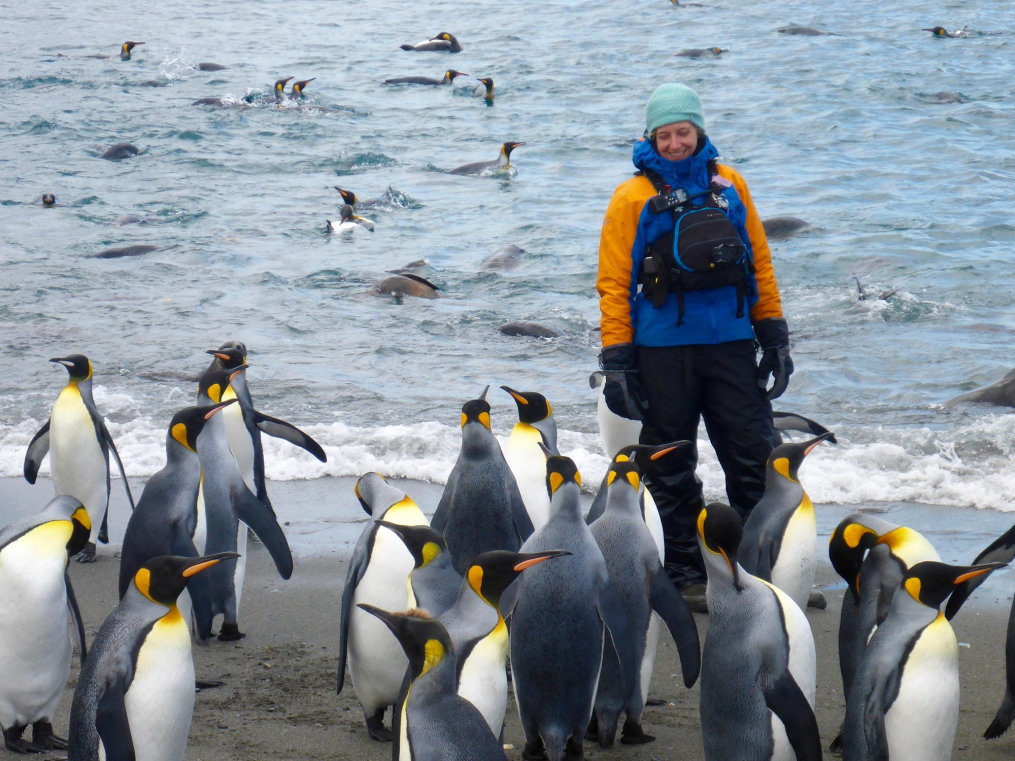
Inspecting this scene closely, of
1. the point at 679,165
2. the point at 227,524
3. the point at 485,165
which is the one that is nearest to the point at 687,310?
the point at 679,165

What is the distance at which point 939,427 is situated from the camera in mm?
7344

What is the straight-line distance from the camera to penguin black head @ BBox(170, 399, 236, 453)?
4070 mm

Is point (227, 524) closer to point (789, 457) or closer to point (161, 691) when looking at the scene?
point (161, 691)

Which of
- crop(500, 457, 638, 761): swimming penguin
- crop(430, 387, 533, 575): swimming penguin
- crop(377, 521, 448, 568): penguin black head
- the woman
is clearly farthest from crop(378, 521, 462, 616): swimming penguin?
the woman

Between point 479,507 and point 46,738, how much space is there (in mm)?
1633

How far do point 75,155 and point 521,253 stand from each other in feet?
31.4

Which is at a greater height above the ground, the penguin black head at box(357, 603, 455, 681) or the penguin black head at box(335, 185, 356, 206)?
the penguin black head at box(357, 603, 455, 681)

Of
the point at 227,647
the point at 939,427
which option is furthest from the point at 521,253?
the point at 227,647

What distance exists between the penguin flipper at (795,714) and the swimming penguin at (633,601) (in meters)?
0.38

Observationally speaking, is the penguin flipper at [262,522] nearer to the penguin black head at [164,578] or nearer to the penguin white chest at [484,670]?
the penguin black head at [164,578]

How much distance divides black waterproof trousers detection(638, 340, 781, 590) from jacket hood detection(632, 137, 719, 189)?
2.10 feet

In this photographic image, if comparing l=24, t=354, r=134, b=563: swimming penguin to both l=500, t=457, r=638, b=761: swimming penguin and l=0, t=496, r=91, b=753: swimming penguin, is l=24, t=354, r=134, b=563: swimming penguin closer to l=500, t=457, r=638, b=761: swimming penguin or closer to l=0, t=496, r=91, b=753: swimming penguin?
l=0, t=496, r=91, b=753: swimming penguin

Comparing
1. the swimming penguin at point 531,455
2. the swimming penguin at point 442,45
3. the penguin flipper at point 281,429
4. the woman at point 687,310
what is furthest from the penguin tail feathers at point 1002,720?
the swimming penguin at point 442,45

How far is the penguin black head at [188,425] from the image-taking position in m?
4.07
